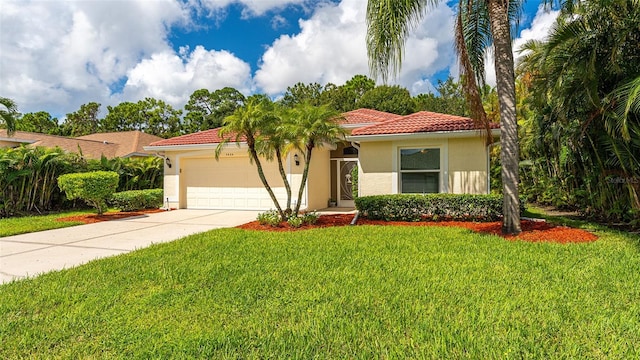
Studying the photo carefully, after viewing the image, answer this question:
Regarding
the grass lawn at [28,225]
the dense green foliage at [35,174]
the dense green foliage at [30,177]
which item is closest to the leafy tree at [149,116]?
the dense green foliage at [35,174]

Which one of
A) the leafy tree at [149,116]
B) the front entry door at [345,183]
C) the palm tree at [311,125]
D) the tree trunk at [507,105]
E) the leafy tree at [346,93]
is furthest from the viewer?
the leafy tree at [149,116]

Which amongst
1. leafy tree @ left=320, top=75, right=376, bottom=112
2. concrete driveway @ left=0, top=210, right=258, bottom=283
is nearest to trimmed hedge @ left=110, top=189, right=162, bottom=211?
concrete driveway @ left=0, top=210, right=258, bottom=283

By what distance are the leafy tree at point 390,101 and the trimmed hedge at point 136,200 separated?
26794mm

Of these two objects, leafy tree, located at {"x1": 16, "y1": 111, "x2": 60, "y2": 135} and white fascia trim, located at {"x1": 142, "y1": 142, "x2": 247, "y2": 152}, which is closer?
white fascia trim, located at {"x1": 142, "y1": 142, "x2": 247, "y2": 152}

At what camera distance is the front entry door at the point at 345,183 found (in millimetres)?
15859

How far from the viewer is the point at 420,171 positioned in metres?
11.7

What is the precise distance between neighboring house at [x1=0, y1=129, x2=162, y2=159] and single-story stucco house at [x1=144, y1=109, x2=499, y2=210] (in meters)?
7.12

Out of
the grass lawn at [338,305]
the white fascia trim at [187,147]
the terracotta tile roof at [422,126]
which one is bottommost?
the grass lawn at [338,305]

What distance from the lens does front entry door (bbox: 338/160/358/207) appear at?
15.9 meters

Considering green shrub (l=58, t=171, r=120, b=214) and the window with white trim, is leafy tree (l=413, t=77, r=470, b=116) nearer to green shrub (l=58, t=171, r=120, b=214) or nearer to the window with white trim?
the window with white trim

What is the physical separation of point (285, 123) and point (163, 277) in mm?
5362

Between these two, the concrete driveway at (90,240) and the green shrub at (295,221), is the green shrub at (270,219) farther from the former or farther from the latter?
the concrete driveway at (90,240)

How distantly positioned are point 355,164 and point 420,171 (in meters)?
4.24

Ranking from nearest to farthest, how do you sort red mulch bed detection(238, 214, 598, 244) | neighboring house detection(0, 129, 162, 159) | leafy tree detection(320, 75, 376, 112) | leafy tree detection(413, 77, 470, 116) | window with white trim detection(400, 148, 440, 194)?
red mulch bed detection(238, 214, 598, 244) → window with white trim detection(400, 148, 440, 194) → neighboring house detection(0, 129, 162, 159) → leafy tree detection(413, 77, 470, 116) → leafy tree detection(320, 75, 376, 112)
